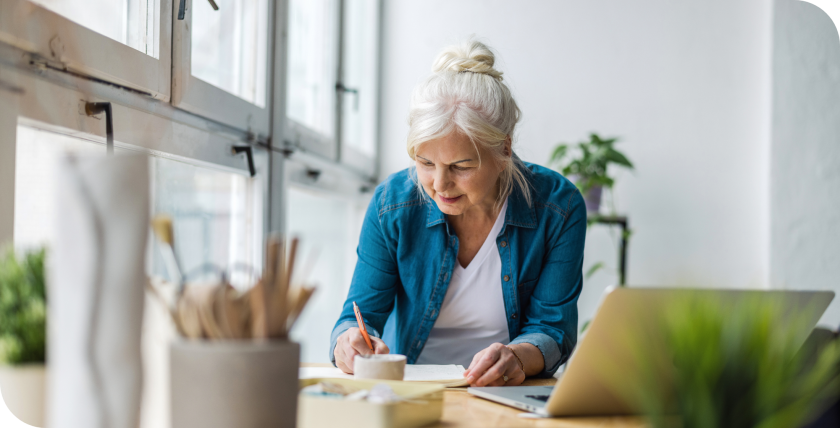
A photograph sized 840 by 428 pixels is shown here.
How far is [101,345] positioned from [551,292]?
40.6 inches

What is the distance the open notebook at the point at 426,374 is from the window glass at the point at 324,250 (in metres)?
1.27

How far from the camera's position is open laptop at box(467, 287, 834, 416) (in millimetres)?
532

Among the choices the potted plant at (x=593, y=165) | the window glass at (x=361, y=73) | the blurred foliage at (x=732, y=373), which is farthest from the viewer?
the window glass at (x=361, y=73)

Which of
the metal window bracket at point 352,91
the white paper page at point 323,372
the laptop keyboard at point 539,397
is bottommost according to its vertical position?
the white paper page at point 323,372

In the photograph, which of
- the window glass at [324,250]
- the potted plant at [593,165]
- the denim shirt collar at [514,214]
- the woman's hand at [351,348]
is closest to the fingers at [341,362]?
the woman's hand at [351,348]

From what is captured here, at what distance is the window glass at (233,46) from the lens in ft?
4.90

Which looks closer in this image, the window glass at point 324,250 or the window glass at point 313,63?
the window glass at point 313,63

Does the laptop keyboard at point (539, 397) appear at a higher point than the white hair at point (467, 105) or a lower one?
lower

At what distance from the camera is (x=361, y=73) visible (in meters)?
2.94

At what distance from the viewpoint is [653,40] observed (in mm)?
2857

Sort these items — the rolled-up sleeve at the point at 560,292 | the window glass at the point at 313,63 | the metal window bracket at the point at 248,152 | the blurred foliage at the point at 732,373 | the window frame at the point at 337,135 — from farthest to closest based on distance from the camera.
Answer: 1. the window glass at the point at 313,63
2. the window frame at the point at 337,135
3. the metal window bracket at the point at 248,152
4. the rolled-up sleeve at the point at 560,292
5. the blurred foliage at the point at 732,373

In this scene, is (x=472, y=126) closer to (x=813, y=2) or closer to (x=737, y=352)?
(x=737, y=352)

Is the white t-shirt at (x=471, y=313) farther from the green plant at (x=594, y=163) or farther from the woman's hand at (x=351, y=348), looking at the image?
the green plant at (x=594, y=163)

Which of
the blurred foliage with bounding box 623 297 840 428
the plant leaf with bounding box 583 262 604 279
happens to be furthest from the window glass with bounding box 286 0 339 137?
the blurred foliage with bounding box 623 297 840 428
